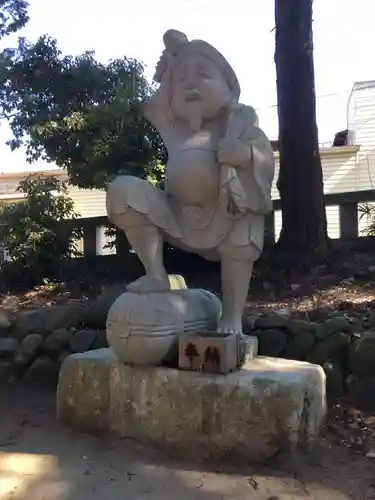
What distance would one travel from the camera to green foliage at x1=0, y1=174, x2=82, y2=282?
21.3 ft

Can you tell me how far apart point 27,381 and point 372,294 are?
2.71 metres

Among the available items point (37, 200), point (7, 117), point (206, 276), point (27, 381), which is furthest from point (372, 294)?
point (7, 117)

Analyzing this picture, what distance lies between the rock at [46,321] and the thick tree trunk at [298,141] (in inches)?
87.5

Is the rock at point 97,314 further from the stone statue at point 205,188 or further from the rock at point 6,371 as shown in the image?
the stone statue at point 205,188

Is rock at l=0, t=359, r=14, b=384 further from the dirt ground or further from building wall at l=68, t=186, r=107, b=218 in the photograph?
building wall at l=68, t=186, r=107, b=218

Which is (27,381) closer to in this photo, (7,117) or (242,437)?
(242,437)

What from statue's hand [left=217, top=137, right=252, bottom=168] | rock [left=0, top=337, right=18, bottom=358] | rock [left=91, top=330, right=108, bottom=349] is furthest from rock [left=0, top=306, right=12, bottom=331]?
statue's hand [left=217, top=137, right=252, bottom=168]

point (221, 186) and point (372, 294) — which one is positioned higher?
point (221, 186)

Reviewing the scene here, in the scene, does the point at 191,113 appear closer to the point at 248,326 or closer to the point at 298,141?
the point at 248,326

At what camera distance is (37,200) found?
6.77 meters

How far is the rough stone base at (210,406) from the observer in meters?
2.70

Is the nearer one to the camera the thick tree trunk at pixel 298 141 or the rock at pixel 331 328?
the rock at pixel 331 328

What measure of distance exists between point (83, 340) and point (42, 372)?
36cm

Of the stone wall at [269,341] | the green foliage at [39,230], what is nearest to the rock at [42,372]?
the stone wall at [269,341]
